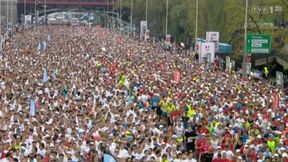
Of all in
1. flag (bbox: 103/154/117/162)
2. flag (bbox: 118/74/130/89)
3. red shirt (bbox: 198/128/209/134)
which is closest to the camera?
flag (bbox: 103/154/117/162)

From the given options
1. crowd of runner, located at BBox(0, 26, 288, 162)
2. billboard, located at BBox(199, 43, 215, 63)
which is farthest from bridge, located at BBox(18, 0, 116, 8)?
crowd of runner, located at BBox(0, 26, 288, 162)

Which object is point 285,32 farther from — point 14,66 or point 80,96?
point 80,96

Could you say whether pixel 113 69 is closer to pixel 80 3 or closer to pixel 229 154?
pixel 229 154

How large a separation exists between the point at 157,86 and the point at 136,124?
10.3 metres

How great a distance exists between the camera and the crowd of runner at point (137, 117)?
17172 mm

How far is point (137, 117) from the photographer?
73.0 ft

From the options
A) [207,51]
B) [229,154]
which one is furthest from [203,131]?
[207,51]

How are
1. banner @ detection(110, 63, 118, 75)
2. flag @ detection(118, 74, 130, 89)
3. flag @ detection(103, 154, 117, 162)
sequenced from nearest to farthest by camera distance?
flag @ detection(103, 154, 117, 162) → flag @ detection(118, 74, 130, 89) → banner @ detection(110, 63, 118, 75)

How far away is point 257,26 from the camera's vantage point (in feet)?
179

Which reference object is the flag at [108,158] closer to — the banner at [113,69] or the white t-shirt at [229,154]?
the white t-shirt at [229,154]

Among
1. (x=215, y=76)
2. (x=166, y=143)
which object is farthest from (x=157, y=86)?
(x=166, y=143)

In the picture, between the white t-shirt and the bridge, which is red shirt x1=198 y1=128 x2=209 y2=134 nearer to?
the white t-shirt

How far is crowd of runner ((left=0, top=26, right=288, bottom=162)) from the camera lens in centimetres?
1717

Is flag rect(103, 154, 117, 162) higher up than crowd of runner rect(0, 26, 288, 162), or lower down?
higher up
